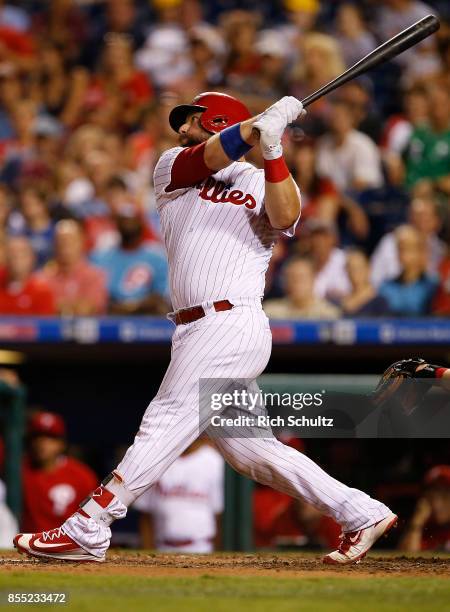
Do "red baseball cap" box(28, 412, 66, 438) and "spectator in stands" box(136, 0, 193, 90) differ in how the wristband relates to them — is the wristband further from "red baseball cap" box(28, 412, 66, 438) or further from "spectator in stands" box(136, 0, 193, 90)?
"spectator in stands" box(136, 0, 193, 90)

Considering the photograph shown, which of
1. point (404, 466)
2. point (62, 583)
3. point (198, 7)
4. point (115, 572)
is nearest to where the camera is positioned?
point (62, 583)

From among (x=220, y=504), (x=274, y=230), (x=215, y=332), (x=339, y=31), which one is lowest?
(x=220, y=504)

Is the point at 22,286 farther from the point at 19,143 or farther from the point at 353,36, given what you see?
the point at 353,36

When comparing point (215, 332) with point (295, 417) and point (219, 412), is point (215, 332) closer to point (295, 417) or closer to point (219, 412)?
point (219, 412)

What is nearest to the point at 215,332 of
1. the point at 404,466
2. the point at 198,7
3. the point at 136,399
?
the point at 404,466

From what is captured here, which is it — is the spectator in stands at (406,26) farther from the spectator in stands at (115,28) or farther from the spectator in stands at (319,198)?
the spectator in stands at (115,28)
